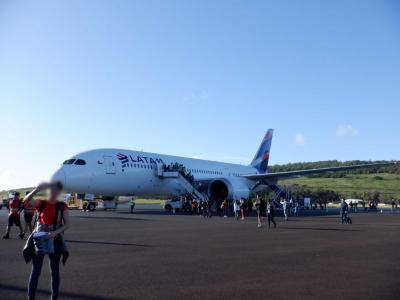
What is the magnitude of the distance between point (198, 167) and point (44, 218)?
33.1m

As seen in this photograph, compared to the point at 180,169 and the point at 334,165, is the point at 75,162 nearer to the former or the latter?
the point at 180,169

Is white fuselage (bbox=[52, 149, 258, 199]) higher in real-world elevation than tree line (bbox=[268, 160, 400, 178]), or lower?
lower

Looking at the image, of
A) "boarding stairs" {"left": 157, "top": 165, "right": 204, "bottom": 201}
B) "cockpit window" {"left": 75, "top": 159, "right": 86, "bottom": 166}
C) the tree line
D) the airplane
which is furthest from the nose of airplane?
the tree line

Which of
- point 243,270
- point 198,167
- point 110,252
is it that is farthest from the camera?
point 198,167

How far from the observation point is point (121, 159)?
2962 centimetres

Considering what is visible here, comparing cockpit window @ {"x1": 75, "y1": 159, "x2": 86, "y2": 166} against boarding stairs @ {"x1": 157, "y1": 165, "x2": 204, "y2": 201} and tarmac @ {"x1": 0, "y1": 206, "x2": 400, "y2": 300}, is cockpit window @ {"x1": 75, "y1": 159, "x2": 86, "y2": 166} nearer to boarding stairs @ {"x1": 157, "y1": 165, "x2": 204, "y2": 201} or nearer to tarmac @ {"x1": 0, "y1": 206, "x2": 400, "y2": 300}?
boarding stairs @ {"x1": 157, "y1": 165, "x2": 204, "y2": 201}

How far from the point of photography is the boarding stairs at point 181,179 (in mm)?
33125

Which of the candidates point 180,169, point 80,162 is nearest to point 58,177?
point 80,162

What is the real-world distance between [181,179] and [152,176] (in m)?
2.65

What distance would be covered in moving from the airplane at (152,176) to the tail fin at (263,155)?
7149 mm

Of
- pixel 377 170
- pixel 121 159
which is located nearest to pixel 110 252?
pixel 121 159

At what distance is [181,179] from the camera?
3422 centimetres

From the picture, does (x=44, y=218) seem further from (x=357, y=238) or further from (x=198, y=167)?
(x=198, y=167)

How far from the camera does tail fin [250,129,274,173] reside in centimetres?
5178
